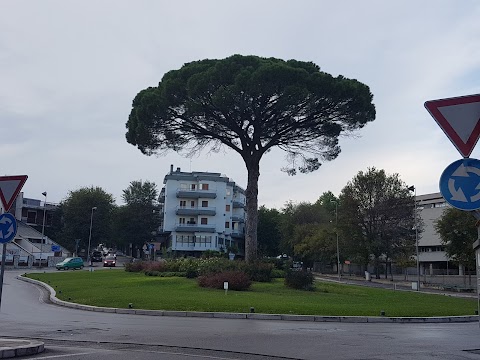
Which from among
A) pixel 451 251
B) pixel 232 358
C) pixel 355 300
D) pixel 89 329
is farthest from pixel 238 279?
pixel 451 251

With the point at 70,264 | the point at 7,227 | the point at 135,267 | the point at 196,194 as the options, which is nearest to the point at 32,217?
the point at 196,194

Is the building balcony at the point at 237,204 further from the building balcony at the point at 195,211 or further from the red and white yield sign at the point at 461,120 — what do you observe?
the red and white yield sign at the point at 461,120

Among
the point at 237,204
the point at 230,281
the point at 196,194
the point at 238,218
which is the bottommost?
the point at 230,281

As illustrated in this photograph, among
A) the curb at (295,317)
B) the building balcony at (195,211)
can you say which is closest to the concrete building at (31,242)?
the building balcony at (195,211)

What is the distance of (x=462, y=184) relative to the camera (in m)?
5.36

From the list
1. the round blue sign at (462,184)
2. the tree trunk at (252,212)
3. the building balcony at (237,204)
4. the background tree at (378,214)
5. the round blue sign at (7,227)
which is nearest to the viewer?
the round blue sign at (462,184)

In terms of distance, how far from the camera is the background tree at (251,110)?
3441 centimetres

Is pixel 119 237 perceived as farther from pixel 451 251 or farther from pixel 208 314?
pixel 208 314

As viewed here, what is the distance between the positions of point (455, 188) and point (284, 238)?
3713 inches

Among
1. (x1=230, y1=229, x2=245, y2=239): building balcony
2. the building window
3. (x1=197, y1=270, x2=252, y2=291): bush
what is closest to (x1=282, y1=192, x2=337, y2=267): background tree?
(x1=230, y1=229, x2=245, y2=239): building balcony

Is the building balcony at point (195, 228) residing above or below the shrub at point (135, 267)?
above

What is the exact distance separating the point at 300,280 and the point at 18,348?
73.5ft

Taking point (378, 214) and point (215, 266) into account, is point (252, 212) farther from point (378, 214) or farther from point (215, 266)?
point (378, 214)

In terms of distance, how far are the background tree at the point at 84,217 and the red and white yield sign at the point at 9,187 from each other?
277 feet
